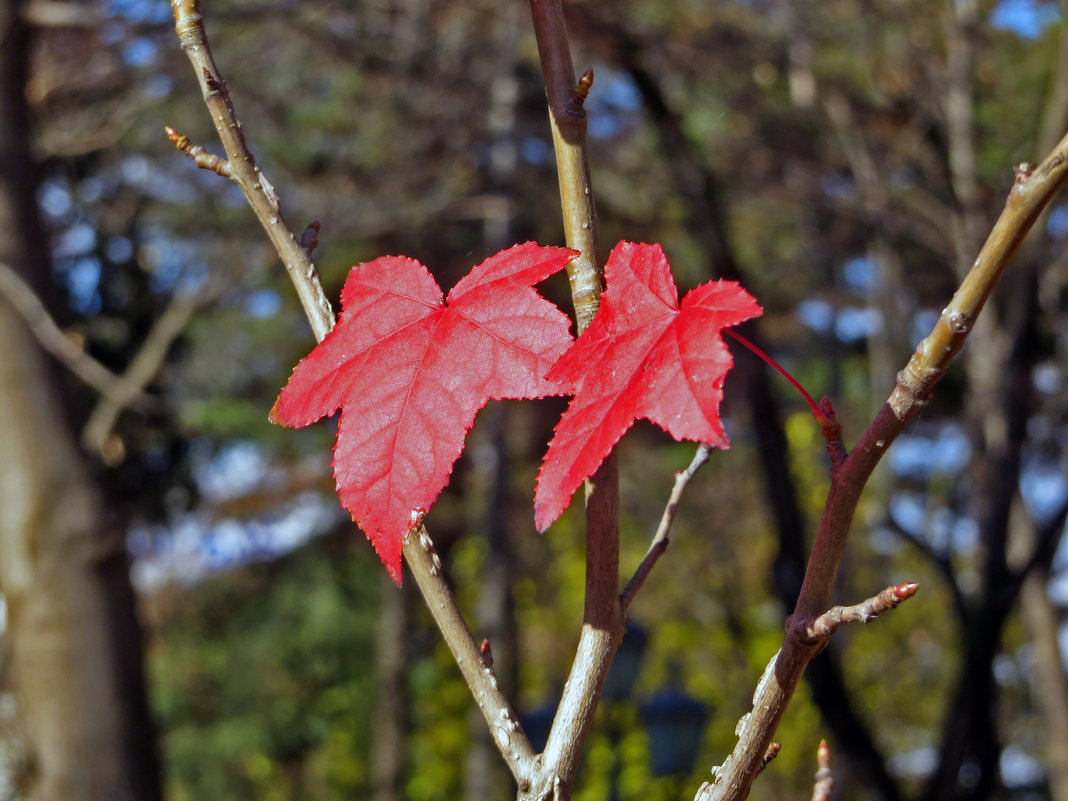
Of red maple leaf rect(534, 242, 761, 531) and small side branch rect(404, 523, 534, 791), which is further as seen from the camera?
→ small side branch rect(404, 523, 534, 791)

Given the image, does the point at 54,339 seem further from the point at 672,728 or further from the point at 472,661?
the point at 672,728

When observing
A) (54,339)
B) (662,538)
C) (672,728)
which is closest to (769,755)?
(662,538)

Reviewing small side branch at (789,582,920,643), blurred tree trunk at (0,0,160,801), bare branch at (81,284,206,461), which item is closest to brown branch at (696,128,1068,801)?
small side branch at (789,582,920,643)

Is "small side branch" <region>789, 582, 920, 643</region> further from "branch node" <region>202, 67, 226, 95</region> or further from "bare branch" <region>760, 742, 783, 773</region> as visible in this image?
"branch node" <region>202, 67, 226, 95</region>

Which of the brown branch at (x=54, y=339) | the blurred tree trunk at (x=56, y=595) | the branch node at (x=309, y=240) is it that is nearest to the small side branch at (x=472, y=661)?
the branch node at (x=309, y=240)

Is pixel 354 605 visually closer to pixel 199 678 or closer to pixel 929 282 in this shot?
pixel 199 678

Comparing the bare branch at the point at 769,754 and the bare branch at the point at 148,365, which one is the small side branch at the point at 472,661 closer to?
the bare branch at the point at 769,754
